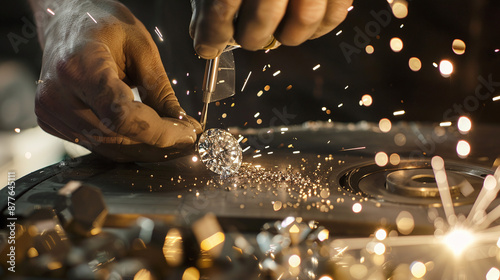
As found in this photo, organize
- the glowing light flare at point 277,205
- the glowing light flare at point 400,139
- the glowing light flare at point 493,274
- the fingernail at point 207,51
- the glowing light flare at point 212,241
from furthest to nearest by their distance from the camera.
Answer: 1. the glowing light flare at point 400,139
2. the fingernail at point 207,51
3. the glowing light flare at point 277,205
4. the glowing light flare at point 212,241
5. the glowing light flare at point 493,274

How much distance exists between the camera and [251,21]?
0.76 metres

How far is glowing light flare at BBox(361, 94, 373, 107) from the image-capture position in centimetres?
149

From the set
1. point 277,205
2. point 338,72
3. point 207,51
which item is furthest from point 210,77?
point 338,72

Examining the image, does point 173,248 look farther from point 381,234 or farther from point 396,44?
point 396,44

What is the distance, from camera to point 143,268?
52cm

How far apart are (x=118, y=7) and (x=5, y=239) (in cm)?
73

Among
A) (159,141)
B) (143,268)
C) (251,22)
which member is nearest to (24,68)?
(159,141)

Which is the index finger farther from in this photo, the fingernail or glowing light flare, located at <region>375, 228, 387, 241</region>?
glowing light flare, located at <region>375, 228, 387, 241</region>

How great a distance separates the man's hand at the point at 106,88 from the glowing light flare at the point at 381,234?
1.64 feet

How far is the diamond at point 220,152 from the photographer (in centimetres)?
90

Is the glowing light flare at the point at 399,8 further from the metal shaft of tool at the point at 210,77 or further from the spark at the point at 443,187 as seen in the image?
the metal shaft of tool at the point at 210,77

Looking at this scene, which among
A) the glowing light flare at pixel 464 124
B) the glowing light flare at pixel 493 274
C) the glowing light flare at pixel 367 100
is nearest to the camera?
the glowing light flare at pixel 493 274

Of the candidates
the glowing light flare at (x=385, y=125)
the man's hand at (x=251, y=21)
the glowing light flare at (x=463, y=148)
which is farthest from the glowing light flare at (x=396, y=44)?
the man's hand at (x=251, y=21)

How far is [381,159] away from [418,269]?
536 millimetres
